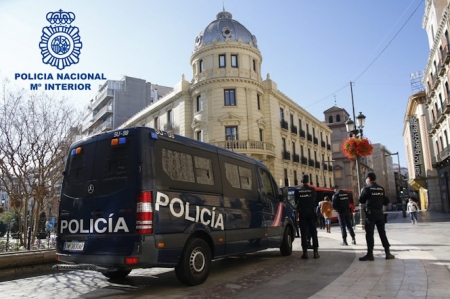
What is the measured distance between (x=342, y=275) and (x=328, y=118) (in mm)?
68056

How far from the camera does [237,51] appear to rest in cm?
3127

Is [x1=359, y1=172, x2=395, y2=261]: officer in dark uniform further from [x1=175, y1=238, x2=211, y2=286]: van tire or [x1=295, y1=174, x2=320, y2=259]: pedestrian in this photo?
[x1=175, y1=238, x2=211, y2=286]: van tire

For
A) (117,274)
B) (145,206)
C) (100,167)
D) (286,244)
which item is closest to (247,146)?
(286,244)

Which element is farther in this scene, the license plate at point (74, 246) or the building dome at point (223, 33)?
the building dome at point (223, 33)

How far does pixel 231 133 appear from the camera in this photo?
3058 centimetres

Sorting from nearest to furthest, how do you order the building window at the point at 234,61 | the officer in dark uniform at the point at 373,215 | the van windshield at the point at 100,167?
the van windshield at the point at 100,167
the officer in dark uniform at the point at 373,215
the building window at the point at 234,61

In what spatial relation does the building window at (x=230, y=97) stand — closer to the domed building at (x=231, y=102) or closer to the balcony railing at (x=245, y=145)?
the domed building at (x=231, y=102)

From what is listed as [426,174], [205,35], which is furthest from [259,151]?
[426,174]

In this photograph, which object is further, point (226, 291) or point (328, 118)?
point (328, 118)

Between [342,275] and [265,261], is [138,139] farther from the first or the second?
[265,261]

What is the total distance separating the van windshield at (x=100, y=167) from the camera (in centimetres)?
550

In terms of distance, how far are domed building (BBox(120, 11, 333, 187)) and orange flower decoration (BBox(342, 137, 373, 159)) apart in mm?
12903

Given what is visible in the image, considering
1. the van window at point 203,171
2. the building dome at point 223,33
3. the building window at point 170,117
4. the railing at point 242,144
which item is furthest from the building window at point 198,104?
the van window at point 203,171

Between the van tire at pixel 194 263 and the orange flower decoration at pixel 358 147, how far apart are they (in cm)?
1273
